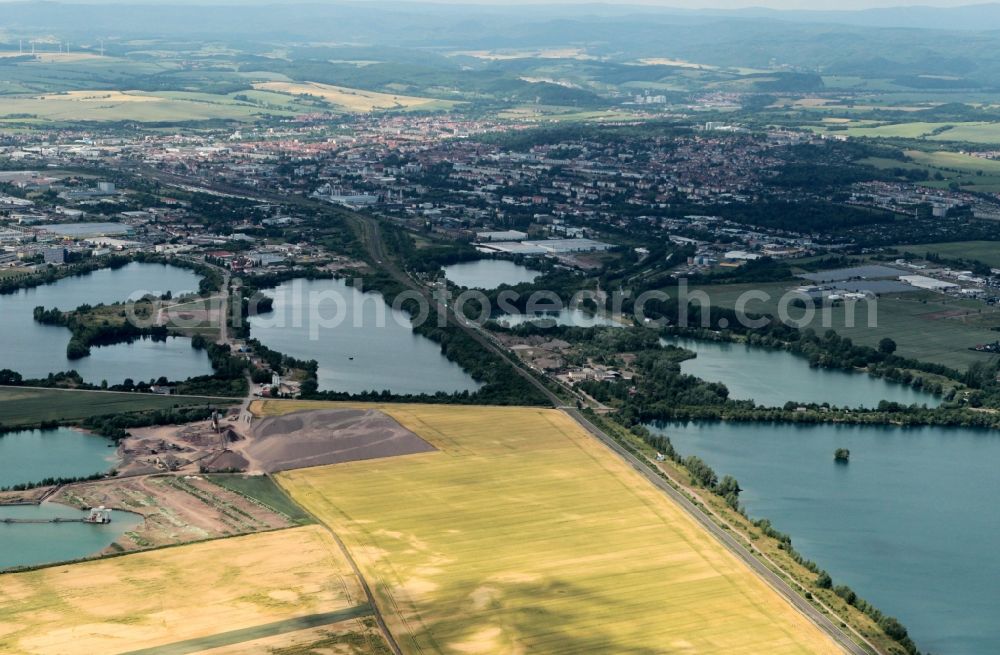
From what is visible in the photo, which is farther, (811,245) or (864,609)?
(811,245)

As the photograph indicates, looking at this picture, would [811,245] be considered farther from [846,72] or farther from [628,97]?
[846,72]

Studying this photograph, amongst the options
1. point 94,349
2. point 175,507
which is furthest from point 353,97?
point 175,507

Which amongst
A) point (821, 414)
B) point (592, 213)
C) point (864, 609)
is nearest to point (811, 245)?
point (592, 213)

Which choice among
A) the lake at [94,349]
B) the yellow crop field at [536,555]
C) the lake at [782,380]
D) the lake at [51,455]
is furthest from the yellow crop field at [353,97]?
the yellow crop field at [536,555]

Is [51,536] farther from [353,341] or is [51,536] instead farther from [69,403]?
[353,341]

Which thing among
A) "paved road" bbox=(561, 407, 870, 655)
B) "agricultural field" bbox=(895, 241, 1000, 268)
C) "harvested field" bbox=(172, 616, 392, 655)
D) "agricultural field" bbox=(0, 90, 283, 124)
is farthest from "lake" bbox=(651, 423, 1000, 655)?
"agricultural field" bbox=(0, 90, 283, 124)

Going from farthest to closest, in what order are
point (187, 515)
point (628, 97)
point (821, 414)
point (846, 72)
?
point (846, 72) → point (628, 97) → point (821, 414) → point (187, 515)

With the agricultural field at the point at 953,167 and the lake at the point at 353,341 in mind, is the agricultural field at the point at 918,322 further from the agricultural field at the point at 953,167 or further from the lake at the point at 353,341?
the agricultural field at the point at 953,167

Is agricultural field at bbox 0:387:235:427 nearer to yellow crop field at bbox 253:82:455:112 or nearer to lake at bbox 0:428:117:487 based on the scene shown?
lake at bbox 0:428:117:487
